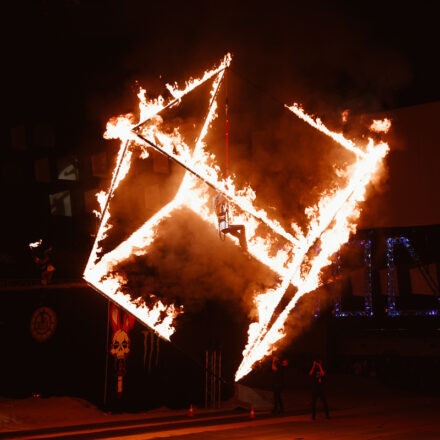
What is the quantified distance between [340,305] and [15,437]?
16.5 metres

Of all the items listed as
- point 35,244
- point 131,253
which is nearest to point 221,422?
point 131,253

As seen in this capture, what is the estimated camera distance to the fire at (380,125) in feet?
63.3

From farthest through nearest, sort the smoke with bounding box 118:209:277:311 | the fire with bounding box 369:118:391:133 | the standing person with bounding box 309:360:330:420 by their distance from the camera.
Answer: the fire with bounding box 369:118:391:133
the smoke with bounding box 118:209:277:311
the standing person with bounding box 309:360:330:420

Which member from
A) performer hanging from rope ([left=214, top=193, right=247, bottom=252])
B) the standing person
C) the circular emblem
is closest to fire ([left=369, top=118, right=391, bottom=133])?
the standing person

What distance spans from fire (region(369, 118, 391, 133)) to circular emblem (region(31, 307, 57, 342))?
11.0 metres

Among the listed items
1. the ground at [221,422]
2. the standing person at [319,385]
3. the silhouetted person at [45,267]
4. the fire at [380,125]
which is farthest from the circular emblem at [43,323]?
the fire at [380,125]

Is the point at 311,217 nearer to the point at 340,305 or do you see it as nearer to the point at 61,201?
the point at 61,201

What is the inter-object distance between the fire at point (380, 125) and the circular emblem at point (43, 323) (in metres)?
11.0

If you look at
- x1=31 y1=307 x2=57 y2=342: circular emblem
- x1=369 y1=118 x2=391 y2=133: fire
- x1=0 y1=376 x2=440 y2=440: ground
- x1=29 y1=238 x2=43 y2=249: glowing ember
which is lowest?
x1=0 y1=376 x2=440 y2=440: ground

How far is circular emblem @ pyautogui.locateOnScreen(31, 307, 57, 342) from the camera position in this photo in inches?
598

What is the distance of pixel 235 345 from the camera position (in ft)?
60.7

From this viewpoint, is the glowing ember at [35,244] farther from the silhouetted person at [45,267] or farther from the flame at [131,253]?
the flame at [131,253]

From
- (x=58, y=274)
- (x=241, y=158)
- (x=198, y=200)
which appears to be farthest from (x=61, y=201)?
(x=241, y=158)

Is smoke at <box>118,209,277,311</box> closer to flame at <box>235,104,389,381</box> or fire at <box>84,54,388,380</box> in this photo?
fire at <box>84,54,388,380</box>
